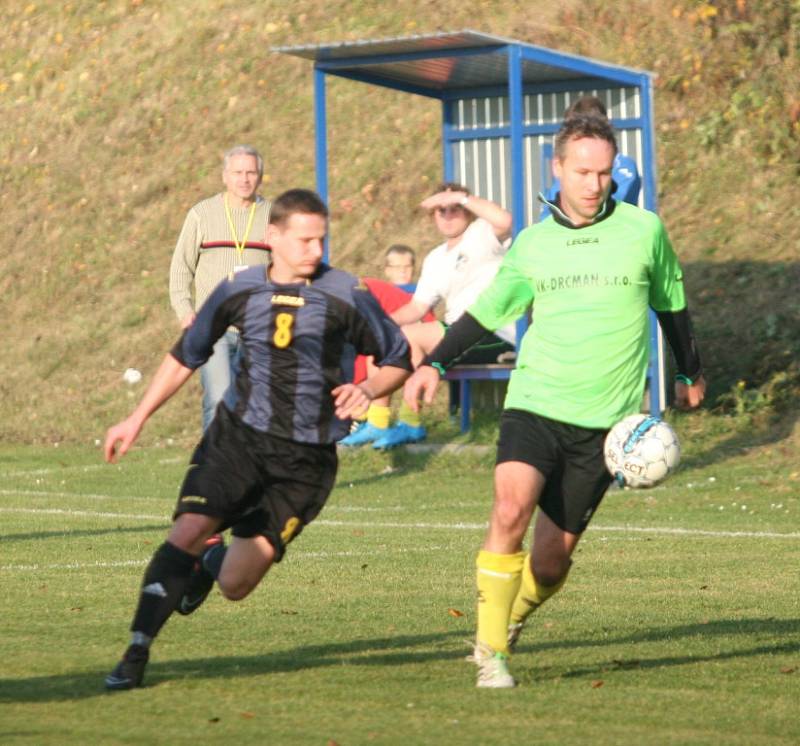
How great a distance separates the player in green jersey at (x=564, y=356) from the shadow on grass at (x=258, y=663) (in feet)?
1.67

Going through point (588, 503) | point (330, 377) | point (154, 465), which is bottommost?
point (154, 465)

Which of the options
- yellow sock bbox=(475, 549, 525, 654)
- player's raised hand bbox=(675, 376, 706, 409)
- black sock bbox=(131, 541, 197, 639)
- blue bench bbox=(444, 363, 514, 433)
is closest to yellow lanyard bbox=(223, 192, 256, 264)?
blue bench bbox=(444, 363, 514, 433)

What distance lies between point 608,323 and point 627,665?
4.38 feet

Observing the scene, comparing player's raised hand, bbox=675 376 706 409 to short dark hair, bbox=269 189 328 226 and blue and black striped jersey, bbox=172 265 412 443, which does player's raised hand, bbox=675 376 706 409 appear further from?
short dark hair, bbox=269 189 328 226

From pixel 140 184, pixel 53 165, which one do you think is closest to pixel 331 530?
pixel 140 184

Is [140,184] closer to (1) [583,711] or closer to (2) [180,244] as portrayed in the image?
(2) [180,244]

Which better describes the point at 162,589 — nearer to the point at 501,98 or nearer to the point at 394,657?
the point at 394,657

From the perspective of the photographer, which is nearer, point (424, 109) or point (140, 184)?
point (424, 109)

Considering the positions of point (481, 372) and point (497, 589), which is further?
point (481, 372)

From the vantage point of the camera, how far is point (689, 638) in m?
7.60

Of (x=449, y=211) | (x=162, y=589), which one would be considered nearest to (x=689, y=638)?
(x=162, y=589)

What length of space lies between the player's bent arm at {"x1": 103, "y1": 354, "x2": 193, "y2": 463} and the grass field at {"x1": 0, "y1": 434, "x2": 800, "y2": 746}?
872 mm

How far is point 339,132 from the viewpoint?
23.6 metres

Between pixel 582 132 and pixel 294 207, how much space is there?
113 centimetres
